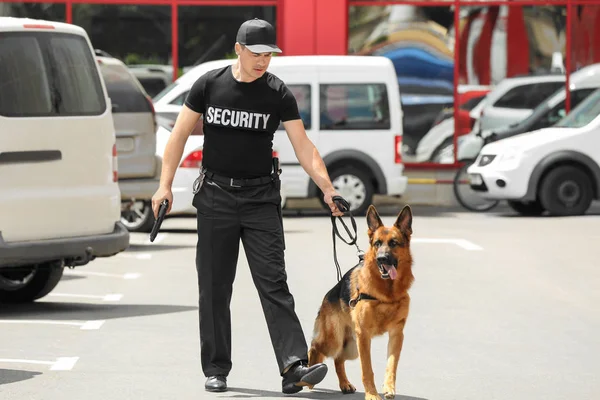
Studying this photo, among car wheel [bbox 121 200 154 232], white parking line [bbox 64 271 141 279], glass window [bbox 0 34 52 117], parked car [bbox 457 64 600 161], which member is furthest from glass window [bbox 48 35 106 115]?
parked car [bbox 457 64 600 161]

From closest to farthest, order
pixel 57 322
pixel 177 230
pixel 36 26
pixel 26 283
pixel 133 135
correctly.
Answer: pixel 57 322, pixel 36 26, pixel 26 283, pixel 133 135, pixel 177 230

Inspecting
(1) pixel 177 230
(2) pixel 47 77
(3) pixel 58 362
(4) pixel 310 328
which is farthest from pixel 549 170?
(3) pixel 58 362

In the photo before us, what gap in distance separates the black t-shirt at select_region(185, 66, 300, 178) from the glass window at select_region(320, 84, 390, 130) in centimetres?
1449

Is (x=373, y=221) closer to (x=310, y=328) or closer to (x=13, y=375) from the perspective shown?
(x=13, y=375)

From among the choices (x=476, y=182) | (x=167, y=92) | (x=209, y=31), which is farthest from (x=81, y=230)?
(x=209, y=31)

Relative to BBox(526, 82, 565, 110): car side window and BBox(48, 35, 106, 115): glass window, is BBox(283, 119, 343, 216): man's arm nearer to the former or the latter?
BBox(48, 35, 106, 115): glass window

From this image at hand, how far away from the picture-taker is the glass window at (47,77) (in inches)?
418

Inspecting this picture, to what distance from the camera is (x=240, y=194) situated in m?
7.61

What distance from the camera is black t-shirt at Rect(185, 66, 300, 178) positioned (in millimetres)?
7473

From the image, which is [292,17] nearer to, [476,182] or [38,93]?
[476,182]

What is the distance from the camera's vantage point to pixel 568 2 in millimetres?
26062

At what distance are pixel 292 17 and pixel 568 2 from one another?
466 cm

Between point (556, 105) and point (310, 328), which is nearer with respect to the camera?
point (310, 328)

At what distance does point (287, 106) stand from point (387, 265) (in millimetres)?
1017
